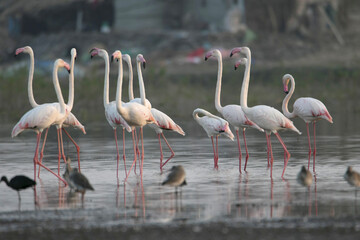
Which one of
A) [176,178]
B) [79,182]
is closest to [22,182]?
[79,182]

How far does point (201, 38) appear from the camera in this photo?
4028 centimetres

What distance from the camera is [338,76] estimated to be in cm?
3303

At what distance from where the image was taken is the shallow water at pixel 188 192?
382 inches

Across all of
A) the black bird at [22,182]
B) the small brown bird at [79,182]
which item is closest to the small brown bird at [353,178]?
the small brown bird at [79,182]

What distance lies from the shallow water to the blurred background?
1429 cm

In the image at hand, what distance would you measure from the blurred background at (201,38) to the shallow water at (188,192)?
1429cm

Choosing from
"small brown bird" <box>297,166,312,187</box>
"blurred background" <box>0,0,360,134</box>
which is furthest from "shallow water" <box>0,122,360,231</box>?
"blurred background" <box>0,0,360,134</box>

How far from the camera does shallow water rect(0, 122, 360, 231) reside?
9703mm

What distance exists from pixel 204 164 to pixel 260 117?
5.08 feet

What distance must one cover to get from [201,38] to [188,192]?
95.8ft

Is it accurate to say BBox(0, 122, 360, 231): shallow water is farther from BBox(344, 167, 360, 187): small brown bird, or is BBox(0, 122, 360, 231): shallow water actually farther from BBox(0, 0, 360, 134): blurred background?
Result: BBox(0, 0, 360, 134): blurred background

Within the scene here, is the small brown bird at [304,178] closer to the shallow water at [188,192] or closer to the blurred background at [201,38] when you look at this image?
the shallow water at [188,192]

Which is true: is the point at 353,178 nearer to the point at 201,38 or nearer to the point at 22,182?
the point at 22,182

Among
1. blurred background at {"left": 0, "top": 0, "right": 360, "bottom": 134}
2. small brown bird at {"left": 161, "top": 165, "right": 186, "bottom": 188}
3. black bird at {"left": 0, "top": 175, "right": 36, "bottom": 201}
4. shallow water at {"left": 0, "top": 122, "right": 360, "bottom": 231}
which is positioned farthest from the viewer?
blurred background at {"left": 0, "top": 0, "right": 360, "bottom": 134}
